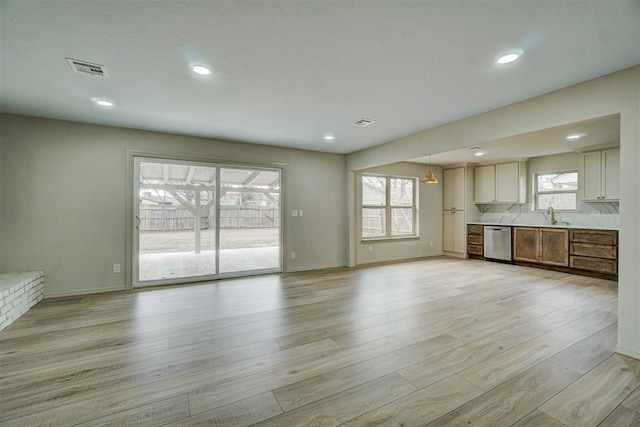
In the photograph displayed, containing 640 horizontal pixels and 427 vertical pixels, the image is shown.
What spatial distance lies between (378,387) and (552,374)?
1.31m

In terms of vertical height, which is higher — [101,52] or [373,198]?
[101,52]

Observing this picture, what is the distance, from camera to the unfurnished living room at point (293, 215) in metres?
1.78

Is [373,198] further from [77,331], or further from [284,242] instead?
[77,331]

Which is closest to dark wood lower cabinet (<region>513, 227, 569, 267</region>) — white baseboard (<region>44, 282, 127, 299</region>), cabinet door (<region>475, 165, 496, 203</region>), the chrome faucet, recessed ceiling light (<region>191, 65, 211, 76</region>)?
the chrome faucet

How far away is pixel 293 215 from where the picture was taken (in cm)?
555

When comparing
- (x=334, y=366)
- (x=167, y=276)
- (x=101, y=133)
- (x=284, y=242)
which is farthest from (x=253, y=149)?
(x=334, y=366)

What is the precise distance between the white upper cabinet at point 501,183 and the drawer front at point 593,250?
1594 mm

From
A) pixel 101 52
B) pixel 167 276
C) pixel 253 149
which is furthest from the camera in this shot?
pixel 253 149

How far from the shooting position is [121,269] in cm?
423

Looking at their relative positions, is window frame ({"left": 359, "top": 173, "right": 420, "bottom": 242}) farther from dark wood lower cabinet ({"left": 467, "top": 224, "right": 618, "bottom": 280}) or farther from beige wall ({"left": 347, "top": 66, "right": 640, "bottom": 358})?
beige wall ({"left": 347, "top": 66, "right": 640, "bottom": 358})

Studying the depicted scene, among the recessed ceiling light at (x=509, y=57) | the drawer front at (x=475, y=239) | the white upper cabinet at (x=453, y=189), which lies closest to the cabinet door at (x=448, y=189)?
the white upper cabinet at (x=453, y=189)

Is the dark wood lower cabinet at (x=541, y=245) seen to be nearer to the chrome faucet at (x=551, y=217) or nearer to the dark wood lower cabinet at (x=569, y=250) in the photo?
the dark wood lower cabinet at (x=569, y=250)

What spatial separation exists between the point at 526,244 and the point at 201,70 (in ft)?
22.3

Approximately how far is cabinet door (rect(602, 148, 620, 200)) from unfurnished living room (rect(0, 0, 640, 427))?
29 millimetres
